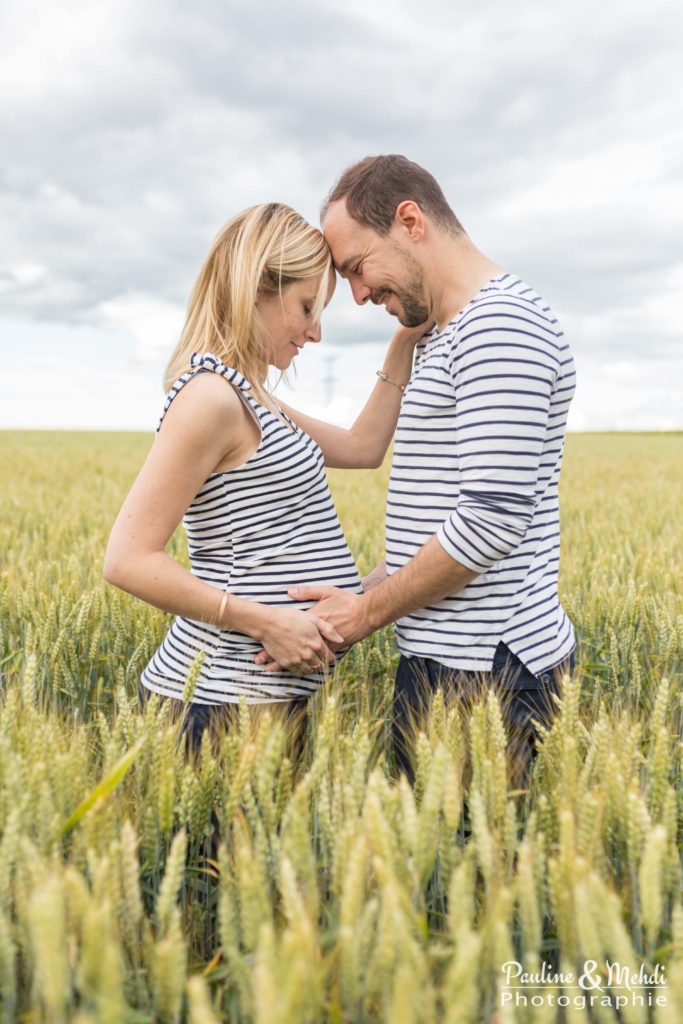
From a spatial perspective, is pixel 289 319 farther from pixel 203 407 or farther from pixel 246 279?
pixel 203 407

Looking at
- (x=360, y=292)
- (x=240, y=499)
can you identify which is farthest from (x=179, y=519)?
(x=360, y=292)

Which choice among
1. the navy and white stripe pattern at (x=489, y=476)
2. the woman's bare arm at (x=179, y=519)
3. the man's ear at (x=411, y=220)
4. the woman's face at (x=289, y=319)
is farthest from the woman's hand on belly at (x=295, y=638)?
the man's ear at (x=411, y=220)

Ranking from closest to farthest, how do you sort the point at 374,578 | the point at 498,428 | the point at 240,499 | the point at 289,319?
the point at 498,428
the point at 240,499
the point at 289,319
the point at 374,578

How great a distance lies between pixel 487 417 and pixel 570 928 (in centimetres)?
98

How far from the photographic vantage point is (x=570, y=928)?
839 mm

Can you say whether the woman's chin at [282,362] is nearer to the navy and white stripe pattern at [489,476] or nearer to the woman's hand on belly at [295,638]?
the navy and white stripe pattern at [489,476]

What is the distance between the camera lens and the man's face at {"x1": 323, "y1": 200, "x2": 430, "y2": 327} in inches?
73.6

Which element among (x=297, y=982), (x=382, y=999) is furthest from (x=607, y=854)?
(x=297, y=982)

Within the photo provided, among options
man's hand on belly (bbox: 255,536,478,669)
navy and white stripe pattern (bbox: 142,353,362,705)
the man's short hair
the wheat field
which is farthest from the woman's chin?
the wheat field

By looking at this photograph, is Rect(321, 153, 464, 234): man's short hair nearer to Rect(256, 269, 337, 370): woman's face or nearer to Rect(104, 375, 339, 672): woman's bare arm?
Rect(256, 269, 337, 370): woman's face

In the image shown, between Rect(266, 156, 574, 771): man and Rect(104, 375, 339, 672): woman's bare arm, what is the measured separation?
5.0 inches

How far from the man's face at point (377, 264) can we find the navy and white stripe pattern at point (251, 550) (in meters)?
0.43

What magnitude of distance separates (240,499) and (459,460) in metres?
0.52

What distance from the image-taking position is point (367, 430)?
8.00ft
